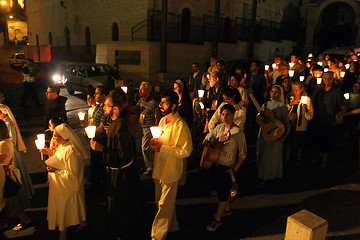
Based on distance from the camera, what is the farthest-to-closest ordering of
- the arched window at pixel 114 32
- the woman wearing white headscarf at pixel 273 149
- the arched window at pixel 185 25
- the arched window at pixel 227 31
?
the arched window at pixel 227 31 < the arched window at pixel 114 32 < the arched window at pixel 185 25 < the woman wearing white headscarf at pixel 273 149

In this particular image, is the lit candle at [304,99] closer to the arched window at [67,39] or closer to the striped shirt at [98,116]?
the striped shirt at [98,116]

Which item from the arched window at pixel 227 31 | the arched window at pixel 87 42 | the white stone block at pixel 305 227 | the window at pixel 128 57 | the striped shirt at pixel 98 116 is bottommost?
the white stone block at pixel 305 227

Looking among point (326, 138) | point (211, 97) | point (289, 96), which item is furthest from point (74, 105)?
point (326, 138)

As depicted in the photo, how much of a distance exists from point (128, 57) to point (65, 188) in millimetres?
16107

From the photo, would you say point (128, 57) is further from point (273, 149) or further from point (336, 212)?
point (336, 212)

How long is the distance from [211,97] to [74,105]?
27.3ft

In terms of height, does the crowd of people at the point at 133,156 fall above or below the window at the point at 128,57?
below

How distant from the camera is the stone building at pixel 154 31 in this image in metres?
19.2

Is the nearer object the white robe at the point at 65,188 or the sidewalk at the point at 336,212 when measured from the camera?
the white robe at the point at 65,188

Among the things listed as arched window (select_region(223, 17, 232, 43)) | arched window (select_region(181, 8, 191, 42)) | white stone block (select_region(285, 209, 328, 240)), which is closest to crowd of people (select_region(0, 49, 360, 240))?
white stone block (select_region(285, 209, 328, 240))

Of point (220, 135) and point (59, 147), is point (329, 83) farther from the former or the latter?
point (59, 147)

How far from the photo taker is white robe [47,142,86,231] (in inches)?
150

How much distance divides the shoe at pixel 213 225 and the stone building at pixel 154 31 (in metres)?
15.0

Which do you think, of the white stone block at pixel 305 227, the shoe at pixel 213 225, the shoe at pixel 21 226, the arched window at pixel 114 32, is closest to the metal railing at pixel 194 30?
the arched window at pixel 114 32
